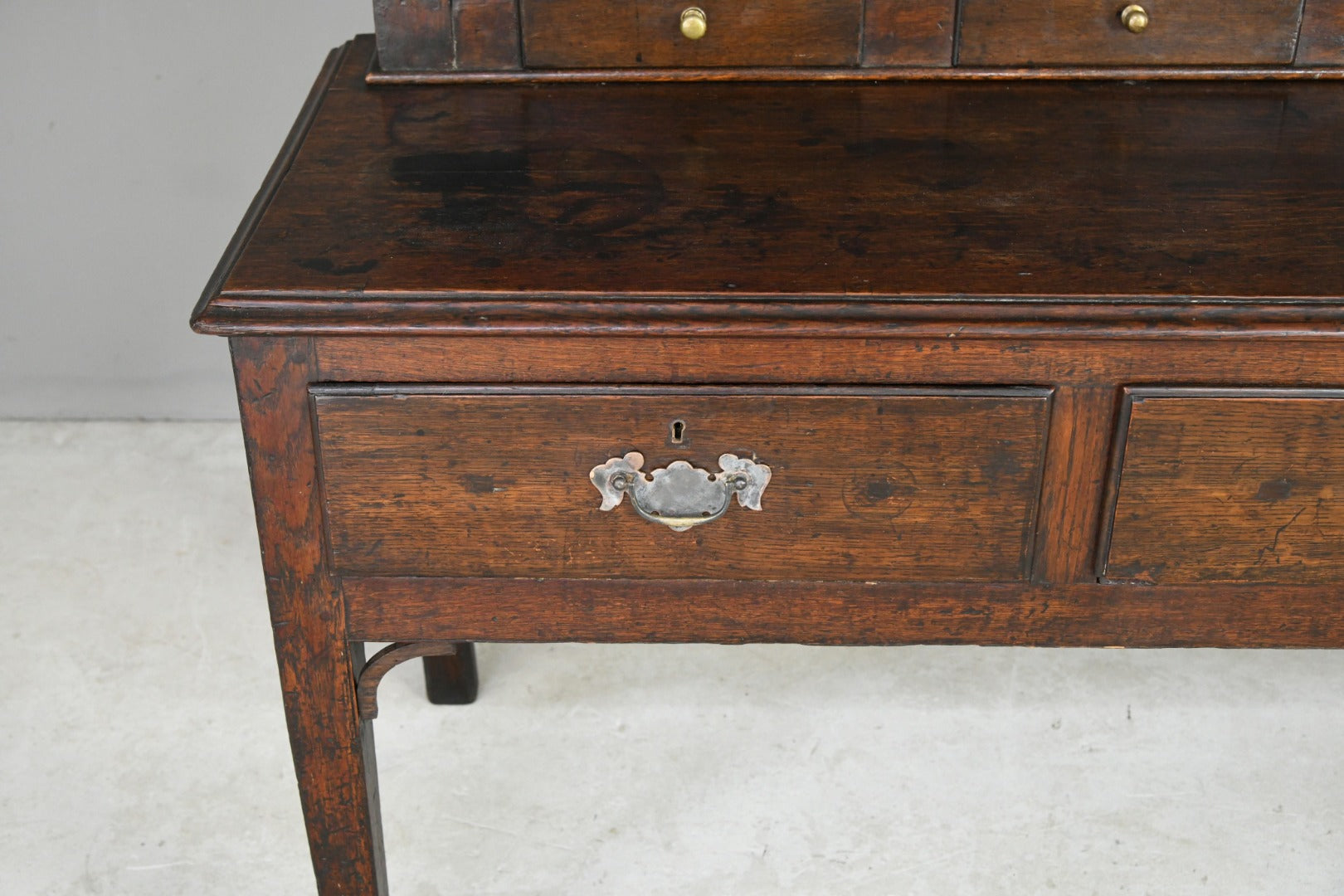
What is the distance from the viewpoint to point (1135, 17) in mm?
1635

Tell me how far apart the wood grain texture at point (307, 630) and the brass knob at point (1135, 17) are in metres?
0.95

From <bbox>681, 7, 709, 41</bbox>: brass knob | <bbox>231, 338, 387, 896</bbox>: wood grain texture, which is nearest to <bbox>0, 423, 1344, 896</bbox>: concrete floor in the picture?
<bbox>231, 338, 387, 896</bbox>: wood grain texture

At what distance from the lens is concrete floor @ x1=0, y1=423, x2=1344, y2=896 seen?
6.36ft

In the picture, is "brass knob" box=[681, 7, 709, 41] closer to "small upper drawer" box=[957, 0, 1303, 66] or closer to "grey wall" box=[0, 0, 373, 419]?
"small upper drawer" box=[957, 0, 1303, 66]

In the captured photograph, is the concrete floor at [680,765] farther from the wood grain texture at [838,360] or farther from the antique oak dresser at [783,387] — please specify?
the wood grain texture at [838,360]

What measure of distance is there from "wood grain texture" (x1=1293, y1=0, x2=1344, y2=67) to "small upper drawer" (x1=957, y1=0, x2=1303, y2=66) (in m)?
0.01

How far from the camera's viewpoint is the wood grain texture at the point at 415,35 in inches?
65.5

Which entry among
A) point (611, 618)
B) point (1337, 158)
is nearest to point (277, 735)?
point (611, 618)

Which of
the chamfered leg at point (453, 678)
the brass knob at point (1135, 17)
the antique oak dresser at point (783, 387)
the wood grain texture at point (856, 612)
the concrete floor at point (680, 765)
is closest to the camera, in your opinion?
the antique oak dresser at point (783, 387)

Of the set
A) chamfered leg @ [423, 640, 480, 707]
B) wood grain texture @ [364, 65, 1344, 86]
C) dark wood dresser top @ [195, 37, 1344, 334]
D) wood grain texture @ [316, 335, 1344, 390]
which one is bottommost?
chamfered leg @ [423, 640, 480, 707]

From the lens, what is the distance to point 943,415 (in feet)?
4.27

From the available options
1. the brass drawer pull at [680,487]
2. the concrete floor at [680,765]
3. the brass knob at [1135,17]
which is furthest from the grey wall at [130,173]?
the brass drawer pull at [680,487]

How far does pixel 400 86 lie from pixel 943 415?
0.76 metres

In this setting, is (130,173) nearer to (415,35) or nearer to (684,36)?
(415,35)
